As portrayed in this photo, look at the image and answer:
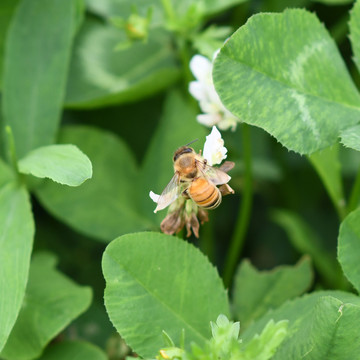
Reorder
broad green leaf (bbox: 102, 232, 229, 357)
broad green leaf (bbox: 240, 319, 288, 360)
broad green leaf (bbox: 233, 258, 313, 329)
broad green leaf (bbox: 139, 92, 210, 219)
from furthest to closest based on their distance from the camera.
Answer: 1. broad green leaf (bbox: 139, 92, 210, 219)
2. broad green leaf (bbox: 233, 258, 313, 329)
3. broad green leaf (bbox: 102, 232, 229, 357)
4. broad green leaf (bbox: 240, 319, 288, 360)

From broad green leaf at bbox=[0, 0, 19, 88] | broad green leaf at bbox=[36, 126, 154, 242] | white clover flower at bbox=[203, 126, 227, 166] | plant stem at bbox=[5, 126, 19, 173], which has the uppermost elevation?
white clover flower at bbox=[203, 126, 227, 166]

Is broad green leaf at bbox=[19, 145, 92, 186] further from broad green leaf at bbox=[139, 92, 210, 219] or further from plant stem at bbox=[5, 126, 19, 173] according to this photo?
broad green leaf at bbox=[139, 92, 210, 219]

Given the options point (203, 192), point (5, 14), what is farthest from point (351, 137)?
point (5, 14)

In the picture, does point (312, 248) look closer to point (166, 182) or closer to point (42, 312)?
point (166, 182)

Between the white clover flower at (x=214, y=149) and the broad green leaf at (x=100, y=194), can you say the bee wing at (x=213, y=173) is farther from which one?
the broad green leaf at (x=100, y=194)

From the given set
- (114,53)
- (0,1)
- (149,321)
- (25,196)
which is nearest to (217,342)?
(149,321)

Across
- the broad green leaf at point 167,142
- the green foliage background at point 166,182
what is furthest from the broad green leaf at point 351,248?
the broad green leaf at point 167,142

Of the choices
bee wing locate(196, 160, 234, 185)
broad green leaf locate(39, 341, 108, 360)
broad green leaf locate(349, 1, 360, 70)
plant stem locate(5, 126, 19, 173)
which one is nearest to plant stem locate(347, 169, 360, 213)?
broad green leaf locate(349, 1, 360, 70)
